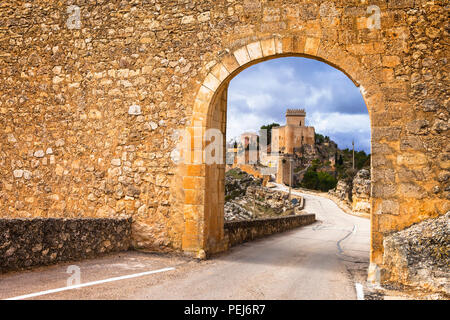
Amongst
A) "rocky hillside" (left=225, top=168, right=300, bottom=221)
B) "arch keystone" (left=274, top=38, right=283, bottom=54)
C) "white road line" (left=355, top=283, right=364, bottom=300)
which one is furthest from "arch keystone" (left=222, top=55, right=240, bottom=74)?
"rocky hillside" (left=225, top=168, right=300, bottom=221)

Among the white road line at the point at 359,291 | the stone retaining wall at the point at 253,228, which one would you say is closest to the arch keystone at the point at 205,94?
the stone retaining wall at the point at 253,228

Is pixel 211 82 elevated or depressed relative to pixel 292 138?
depressed

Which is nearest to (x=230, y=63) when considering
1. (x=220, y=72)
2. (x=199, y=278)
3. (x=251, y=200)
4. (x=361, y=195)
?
(x=220, y=72)

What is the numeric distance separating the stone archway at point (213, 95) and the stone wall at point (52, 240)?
1316 millimetres

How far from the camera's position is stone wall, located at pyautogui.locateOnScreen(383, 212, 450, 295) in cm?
451

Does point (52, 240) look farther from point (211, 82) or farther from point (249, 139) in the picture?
point (249, 139)

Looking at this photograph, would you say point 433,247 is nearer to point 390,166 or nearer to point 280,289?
point 390,166

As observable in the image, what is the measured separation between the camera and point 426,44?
5.76m

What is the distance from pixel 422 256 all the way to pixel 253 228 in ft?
20.9

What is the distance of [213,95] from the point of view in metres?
6.78

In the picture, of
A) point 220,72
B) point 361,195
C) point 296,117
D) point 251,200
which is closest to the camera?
point 220,72

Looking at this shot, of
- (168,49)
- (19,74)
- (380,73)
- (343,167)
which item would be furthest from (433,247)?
(343,167)

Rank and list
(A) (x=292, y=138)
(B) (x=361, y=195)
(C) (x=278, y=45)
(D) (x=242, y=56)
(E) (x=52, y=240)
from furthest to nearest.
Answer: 1. (A) (x=292, y=138)
2. (B) (x=361, y=195)
3. (D) (x=242, y=56)
4. (C) (x=278, y=45)
5. (E) (x=52, y=240)
